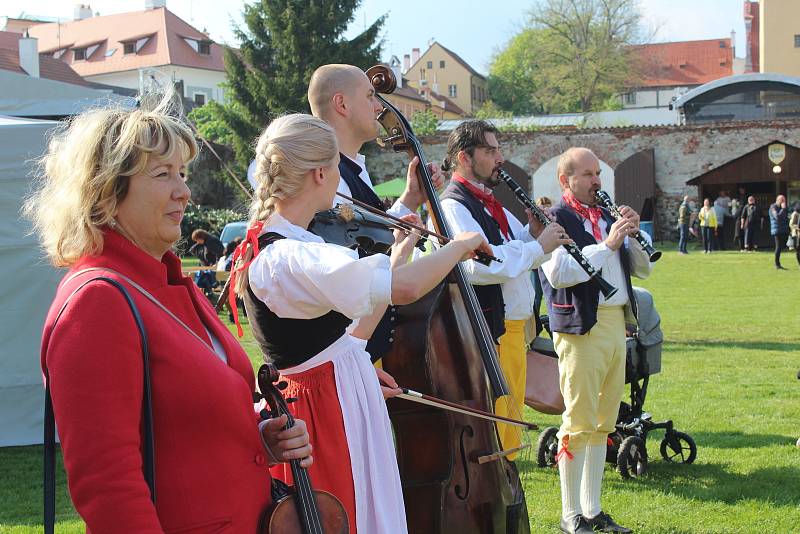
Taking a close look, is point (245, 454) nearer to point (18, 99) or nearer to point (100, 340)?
point (100, 340)

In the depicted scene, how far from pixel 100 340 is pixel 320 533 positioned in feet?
2.19

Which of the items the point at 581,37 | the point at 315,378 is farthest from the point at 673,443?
the point at 581,37

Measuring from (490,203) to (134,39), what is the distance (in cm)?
6145

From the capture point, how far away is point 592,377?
488cm

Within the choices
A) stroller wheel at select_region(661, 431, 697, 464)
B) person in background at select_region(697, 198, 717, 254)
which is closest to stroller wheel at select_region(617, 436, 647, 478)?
stroller wheel at select_region(661, 431, 697, 464)

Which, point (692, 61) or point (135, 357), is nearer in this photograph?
point (135, 357)

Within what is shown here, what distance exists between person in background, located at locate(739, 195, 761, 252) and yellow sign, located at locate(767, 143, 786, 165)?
317 cm

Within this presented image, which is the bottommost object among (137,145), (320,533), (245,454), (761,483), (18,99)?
(761,483)

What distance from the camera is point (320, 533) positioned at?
6.85 feet

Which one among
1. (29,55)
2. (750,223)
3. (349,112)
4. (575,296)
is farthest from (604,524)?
(29,55)

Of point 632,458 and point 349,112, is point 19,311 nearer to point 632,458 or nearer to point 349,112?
point 349,112

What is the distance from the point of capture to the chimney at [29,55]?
3378 centimetres

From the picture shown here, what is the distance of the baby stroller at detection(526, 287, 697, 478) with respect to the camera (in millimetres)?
6043

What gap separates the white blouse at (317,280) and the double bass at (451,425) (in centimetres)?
103
